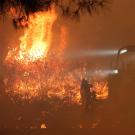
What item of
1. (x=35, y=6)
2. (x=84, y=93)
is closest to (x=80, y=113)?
(x=84, y=93)

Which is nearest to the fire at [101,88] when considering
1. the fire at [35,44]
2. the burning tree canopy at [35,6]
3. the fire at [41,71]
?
the fire at [41,71]

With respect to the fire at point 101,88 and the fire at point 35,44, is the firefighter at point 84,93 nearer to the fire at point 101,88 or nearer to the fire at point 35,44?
the fire at point 101,88

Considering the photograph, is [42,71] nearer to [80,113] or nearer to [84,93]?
[84,93]

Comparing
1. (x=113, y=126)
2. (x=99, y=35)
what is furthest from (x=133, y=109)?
(x=99, y=35)

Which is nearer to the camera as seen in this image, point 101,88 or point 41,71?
point 101,88

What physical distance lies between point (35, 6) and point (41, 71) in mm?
1852

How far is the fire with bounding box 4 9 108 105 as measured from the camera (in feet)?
13.6

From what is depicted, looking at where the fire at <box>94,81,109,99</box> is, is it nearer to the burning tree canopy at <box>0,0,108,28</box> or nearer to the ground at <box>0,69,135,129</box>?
the ground at <box>0,69,135,129</box>

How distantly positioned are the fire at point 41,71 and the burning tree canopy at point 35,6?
1.43 m

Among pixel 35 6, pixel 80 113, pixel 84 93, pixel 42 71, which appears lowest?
pixel 80 113

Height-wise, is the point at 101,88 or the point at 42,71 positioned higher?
the point at 42,71

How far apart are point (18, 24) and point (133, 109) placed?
2.08 meters

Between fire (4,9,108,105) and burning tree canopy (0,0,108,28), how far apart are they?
143cm

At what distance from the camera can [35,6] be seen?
2404 millimetres
